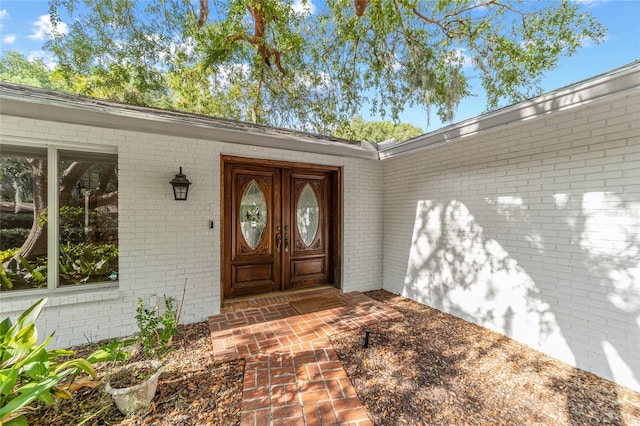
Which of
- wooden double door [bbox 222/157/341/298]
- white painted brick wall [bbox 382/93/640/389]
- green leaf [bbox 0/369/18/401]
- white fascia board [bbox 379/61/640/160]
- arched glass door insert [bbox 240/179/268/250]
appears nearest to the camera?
green leaf [bbox 0/369/18/401]

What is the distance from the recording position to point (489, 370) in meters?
2.58

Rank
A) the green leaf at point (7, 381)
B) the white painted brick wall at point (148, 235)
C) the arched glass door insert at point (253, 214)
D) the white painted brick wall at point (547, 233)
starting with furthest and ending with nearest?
the arched glass door insert at point (253, 214)
the white painted brick wall at point (148, 235)
the white painted brick wall at point (547, 233)
the green leaf at point (7, 381)

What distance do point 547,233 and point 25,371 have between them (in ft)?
16.0

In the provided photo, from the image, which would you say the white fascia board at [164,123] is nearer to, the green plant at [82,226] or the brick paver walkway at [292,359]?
the green plant at [82,226]

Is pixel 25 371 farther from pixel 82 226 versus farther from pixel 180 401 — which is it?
pixel 82 226

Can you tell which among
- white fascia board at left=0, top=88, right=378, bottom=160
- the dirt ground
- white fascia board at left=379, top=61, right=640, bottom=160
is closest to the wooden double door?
white fascia board at left=0, top=88, right=378, bottom=160

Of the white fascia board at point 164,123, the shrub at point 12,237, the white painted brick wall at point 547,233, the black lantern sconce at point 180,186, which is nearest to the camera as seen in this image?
the white painted brick wall at point 547,233

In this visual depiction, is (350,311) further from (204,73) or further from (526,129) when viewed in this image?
(204,73)

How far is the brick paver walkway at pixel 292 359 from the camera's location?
78.0 inches

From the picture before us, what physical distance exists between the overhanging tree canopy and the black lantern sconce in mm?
3851

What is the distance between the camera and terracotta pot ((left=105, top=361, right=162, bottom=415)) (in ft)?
6.31

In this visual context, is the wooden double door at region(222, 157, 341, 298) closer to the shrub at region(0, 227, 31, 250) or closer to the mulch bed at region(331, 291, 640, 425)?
the mulch bed at region(331, 291, 640, 425)

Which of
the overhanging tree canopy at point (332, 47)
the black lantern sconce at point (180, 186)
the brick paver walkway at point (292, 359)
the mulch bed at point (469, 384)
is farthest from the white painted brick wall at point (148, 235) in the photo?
the overhanging tree canopy at point (332, 47)

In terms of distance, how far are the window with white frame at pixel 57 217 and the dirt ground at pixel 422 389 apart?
39.2 inches
